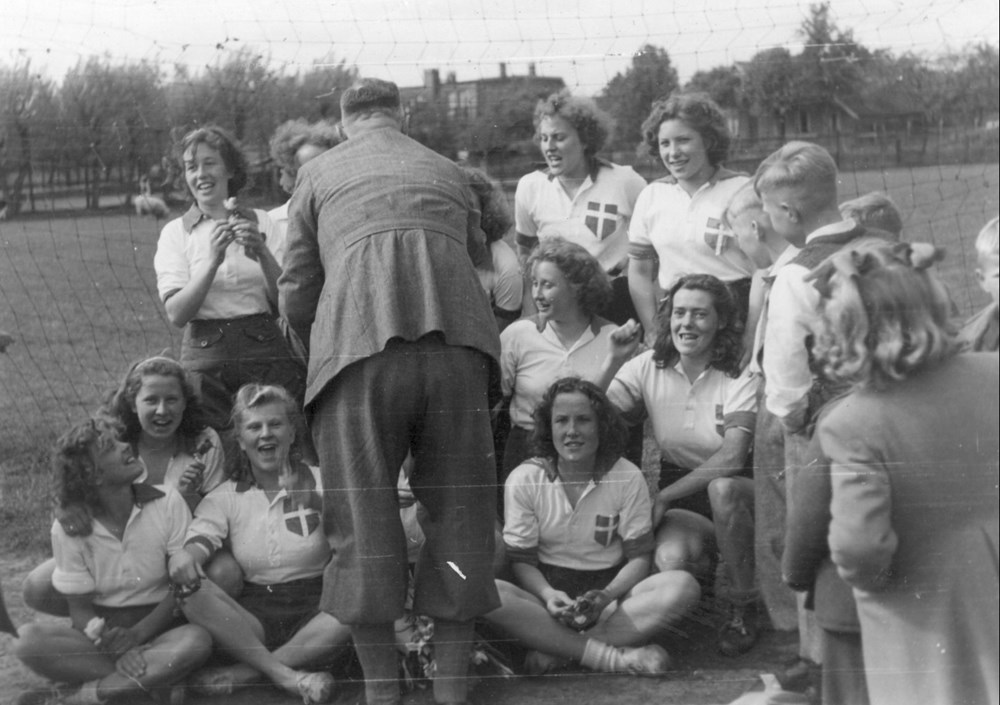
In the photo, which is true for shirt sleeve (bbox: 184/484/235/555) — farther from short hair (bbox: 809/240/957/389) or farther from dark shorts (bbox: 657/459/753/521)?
short hair (bbox: 809/240/957/389)

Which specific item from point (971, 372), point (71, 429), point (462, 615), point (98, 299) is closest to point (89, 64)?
point (98, 299)

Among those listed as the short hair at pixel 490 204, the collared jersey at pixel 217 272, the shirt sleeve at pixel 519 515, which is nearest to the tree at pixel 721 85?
the short hair at pixel 490 204

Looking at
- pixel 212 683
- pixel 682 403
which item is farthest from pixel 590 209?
pixel 212 683

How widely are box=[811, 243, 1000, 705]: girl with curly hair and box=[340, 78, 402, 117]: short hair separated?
4.12ft

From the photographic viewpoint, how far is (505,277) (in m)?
4.36

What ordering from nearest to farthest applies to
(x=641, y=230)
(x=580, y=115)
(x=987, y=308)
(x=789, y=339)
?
1. (x=987, y=308)
2. (x=789, y=339)
3. (x=580, y=115)
4. (x=641, y=230)

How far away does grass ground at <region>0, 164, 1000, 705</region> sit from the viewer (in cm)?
418

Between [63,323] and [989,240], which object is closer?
[989,240]

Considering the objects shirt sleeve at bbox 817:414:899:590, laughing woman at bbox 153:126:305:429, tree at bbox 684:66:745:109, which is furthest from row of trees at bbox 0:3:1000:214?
shirt sleeve at bbox 817:414:899:590

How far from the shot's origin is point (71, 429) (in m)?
4.16

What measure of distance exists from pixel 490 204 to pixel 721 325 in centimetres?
75

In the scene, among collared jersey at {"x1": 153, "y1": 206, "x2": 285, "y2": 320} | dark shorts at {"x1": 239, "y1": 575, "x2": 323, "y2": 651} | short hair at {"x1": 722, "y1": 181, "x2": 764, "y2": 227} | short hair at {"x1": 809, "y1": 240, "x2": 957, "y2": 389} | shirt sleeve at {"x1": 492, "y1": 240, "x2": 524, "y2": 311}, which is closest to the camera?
short hair at {"x1": 809, "y1": 240, "x2": 957, "y2": 389}

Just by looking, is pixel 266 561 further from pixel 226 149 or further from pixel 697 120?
pixel 697 120

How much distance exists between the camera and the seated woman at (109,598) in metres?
4.12
